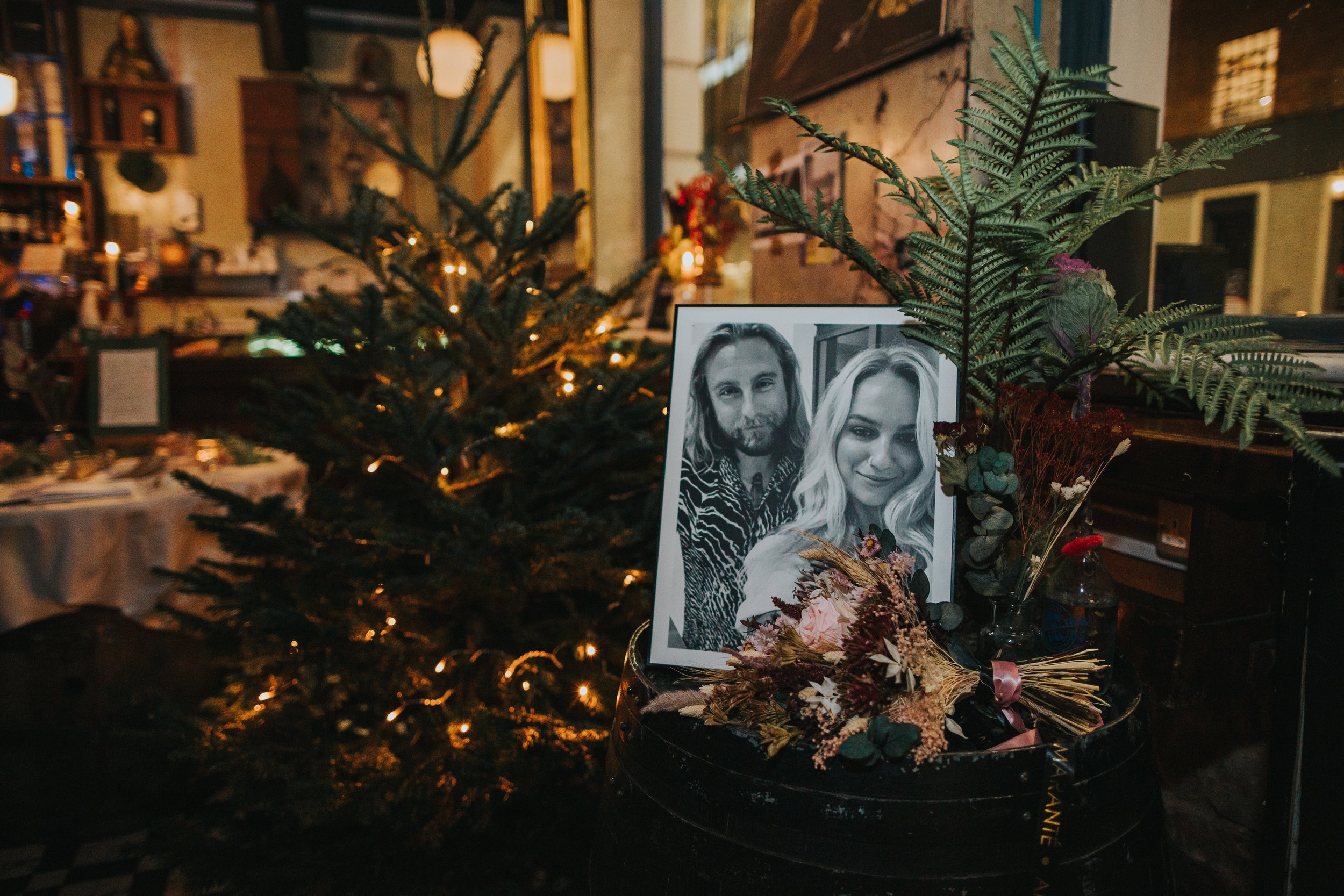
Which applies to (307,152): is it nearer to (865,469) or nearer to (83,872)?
(83,872)

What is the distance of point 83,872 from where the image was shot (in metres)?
2.05

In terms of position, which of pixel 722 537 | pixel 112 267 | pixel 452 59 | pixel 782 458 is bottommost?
pixel 722 537

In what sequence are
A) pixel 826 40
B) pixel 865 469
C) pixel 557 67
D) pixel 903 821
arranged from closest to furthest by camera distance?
pixel 903 821
pixel 865 469
pixel 826 40
pixel 557 67

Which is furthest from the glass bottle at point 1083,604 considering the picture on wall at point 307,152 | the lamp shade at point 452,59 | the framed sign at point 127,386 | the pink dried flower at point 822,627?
the picture on wall at point 307,152

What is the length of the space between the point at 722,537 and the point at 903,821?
425 millimetres

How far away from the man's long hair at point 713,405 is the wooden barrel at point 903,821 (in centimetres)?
37

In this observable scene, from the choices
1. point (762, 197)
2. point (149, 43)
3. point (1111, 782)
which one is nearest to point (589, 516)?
point (762, 197)

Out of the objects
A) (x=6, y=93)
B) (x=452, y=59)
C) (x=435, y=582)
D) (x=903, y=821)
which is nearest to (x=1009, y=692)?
(x=903, y=821)

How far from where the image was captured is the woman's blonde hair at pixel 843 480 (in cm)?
102

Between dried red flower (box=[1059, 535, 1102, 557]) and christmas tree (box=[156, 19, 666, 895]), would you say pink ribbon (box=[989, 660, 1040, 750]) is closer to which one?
dried red flower (box=[1059, 535, 1102, 557])

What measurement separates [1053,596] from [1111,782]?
8.5 inches

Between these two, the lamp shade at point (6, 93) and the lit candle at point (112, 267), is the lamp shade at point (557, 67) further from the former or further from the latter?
the lamp shade at point (6, 93)

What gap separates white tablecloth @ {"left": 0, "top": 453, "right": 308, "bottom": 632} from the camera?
83.5 inches

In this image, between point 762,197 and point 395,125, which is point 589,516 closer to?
point 762,197
